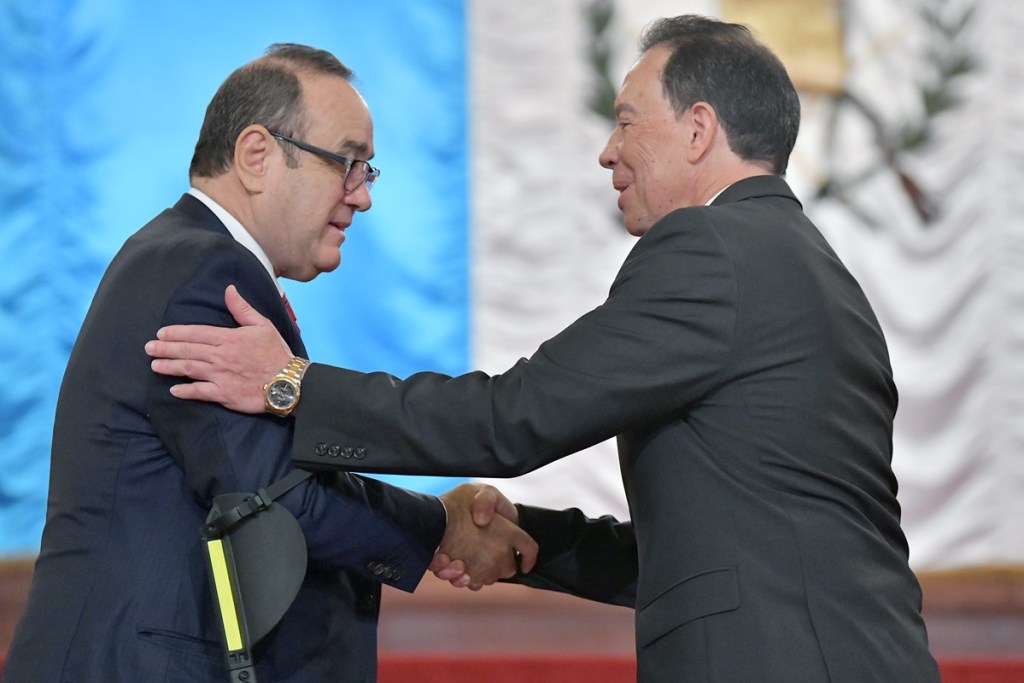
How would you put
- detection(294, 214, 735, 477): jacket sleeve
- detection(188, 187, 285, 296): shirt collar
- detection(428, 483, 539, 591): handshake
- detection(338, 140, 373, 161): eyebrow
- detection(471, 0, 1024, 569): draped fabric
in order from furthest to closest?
detection(471, 0, 1024, 569): draped fabric
detection(428, 483, 539, 591): handshake
detection(338, 140, 373, 161): eyebrow
detection(188, 187, 285, 296): shirt collar
detection(294, 214, 735, 477): jacket sleeve

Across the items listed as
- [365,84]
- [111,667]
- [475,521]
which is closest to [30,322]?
[365,84]

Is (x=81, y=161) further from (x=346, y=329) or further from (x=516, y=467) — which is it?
(x=516, y=467)

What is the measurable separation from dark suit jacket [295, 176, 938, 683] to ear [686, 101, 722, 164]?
0.72 feet

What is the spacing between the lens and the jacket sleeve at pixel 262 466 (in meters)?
2.02

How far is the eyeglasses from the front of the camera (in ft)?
7.59

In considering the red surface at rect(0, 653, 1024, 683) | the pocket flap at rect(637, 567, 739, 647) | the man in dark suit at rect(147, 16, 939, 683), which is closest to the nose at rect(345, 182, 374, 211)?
the man in dark suit at rect(147, 16, 939, 683)

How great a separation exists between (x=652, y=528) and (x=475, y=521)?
1.93 feet

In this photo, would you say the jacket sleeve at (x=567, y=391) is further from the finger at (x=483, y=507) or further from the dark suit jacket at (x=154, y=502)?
the finger at (x=483, y=507)

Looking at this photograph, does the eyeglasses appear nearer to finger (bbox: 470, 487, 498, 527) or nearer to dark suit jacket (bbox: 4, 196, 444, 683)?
dark suit jacket (bbox: 4, 196, 444, 683)

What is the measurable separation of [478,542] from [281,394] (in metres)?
0.70

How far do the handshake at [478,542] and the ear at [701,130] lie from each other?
82 cm

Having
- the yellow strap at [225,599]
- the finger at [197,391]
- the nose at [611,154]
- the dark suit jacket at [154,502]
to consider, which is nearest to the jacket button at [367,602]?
the dark suit jacket at [154,502]

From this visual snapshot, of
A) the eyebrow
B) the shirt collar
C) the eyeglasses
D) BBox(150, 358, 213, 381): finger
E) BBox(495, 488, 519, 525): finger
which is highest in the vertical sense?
the eyebrow

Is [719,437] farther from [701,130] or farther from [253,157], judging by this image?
[253,157]
